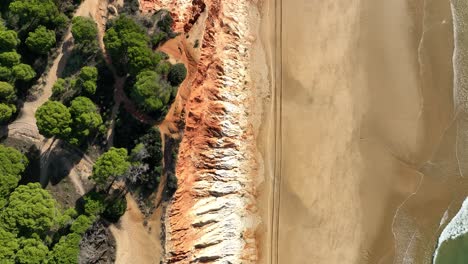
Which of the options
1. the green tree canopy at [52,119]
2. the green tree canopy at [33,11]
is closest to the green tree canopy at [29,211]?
the green tree canopy at [52,119]

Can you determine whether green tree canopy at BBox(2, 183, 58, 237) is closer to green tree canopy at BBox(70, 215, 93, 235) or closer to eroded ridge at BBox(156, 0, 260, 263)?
green tree canopy at BBox(70, 215, 93, 235)

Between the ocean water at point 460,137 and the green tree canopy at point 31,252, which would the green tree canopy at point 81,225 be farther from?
the ocean water at point 460,137

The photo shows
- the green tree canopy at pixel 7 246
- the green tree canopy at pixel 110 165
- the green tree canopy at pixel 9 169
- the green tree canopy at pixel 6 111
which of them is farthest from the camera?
the green tree canopy at pixel 6 111

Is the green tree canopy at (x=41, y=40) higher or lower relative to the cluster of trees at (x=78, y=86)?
higher

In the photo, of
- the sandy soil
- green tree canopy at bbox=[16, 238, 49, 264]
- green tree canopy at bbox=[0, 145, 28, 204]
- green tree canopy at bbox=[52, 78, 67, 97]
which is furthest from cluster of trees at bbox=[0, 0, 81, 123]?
the sandy soil

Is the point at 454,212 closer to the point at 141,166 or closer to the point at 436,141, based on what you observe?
the point at 436,141

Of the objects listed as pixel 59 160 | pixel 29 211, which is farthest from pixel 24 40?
pixel 29 211

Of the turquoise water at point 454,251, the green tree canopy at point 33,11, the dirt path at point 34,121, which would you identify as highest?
the green tree canopy at point 33,11
